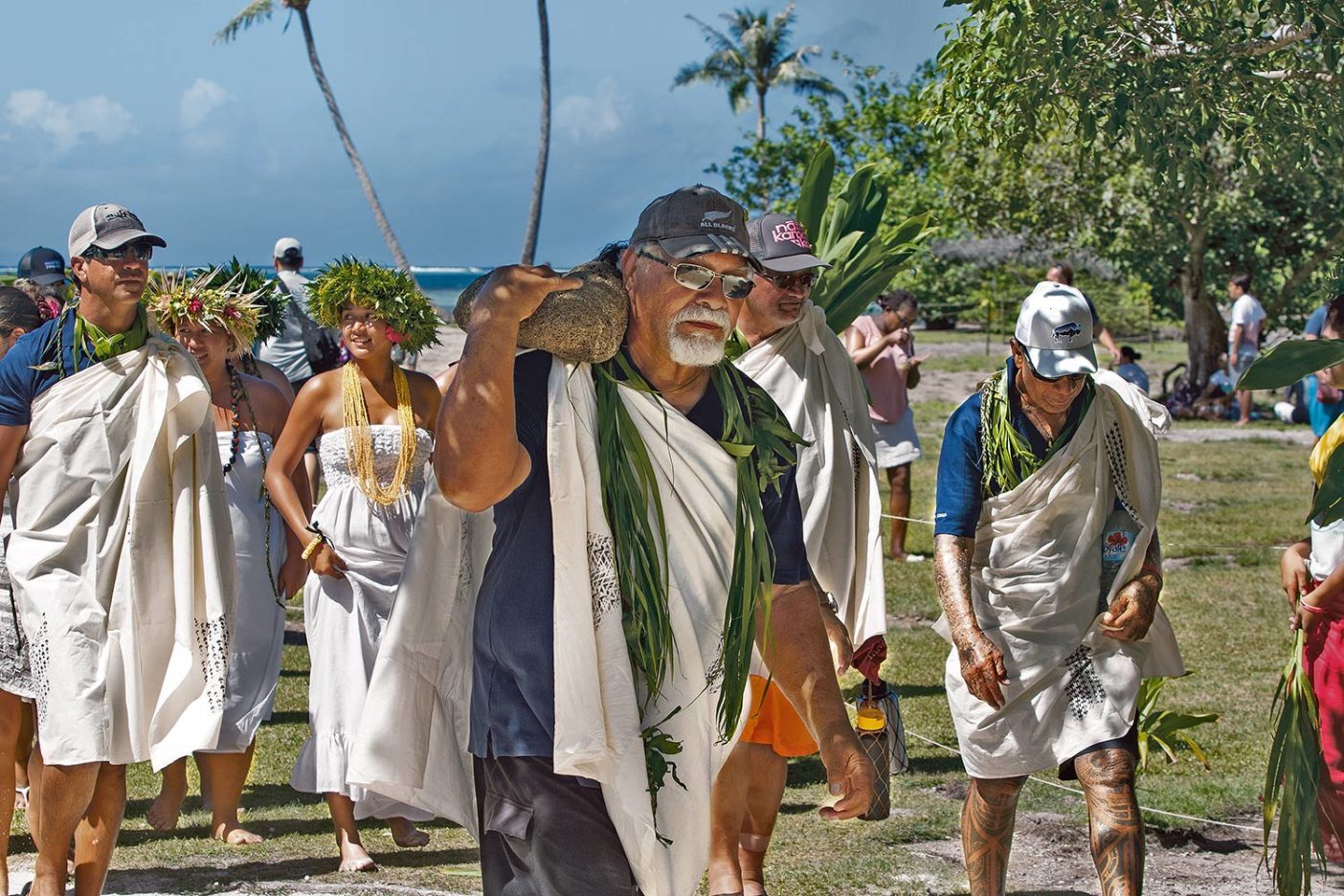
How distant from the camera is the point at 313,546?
638 centimetres

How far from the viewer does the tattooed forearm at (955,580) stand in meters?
5.17

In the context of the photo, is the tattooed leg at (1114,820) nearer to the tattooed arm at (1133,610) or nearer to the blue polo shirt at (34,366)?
the tattooed arm at (1133,610)

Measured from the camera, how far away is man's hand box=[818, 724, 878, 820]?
3703 millimetres

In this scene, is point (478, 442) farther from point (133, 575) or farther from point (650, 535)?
point (133, 575)

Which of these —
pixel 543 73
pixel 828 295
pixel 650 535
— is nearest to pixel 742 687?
pixel 650 535

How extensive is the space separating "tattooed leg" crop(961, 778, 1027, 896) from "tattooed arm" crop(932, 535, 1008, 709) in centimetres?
36

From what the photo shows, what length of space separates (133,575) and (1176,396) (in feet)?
68.2

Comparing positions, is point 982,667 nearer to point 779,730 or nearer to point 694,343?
point 779,730

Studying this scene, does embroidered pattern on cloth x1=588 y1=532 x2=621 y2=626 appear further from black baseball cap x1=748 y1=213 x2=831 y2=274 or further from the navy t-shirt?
black baseball cap x1=748 y1=213 x2=831 y2=274

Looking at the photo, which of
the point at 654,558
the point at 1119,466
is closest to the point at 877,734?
the point at 1119,466

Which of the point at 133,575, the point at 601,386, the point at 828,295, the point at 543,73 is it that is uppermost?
the point at 543,73

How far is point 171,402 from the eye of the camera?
5.39m

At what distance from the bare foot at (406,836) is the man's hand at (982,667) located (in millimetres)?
2493

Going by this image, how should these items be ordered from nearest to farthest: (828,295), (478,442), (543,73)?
(478,442)
(828,295)
(543,73)
